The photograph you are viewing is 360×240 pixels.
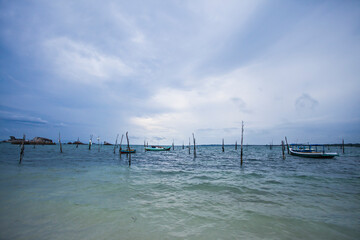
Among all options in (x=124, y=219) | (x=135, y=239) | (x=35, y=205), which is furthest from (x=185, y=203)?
(x=35, y=205)

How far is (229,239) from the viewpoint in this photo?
4734 mm

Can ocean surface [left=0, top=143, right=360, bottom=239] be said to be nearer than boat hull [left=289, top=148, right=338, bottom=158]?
Yes

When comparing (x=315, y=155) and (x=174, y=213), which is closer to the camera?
(x=174, y=213)

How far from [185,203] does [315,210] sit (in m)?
5.99

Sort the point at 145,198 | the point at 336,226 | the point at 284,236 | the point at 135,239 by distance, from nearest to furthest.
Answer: the point at 135,239
the point at 284,236
the point at 336,226
the point at 145,198

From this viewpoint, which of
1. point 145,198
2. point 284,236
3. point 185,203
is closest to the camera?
point 284,236

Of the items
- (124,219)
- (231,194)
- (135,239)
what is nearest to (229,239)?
(135,239)

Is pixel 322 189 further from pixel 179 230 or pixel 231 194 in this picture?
pixel 179 230

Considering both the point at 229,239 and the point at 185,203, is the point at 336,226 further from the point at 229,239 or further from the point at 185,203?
the point at 185,203

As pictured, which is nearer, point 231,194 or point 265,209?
point 265,209

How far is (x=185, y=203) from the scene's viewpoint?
305 inches

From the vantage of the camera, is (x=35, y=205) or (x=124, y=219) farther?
(x=35, y=205)

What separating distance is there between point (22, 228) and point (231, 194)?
30.6 ft

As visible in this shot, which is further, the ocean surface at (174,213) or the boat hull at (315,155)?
the boat hull at (315,155)
